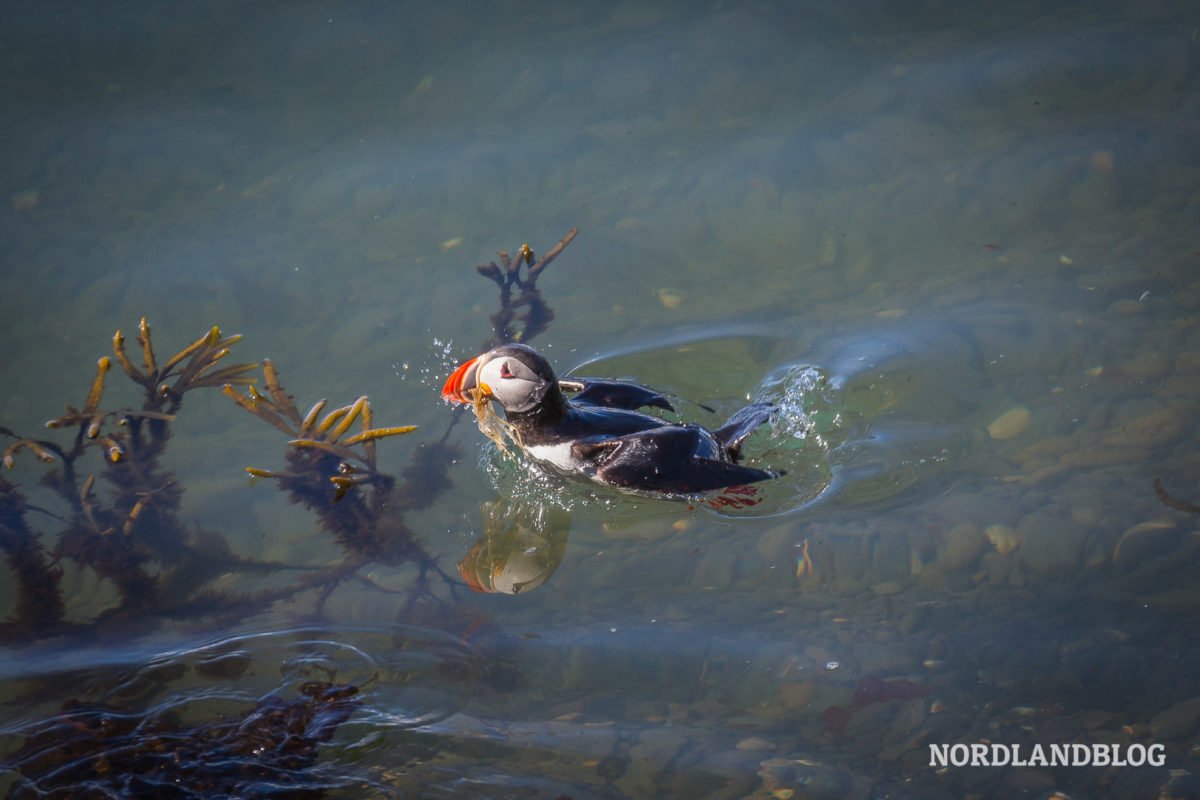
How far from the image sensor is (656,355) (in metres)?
5.77

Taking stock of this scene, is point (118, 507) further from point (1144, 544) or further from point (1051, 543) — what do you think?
point (1144, 544)

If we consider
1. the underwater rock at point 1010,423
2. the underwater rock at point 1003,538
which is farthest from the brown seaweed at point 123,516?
the underwater rock at point 1010,423

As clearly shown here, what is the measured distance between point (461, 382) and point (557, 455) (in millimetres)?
635

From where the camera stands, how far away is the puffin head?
15.6ft

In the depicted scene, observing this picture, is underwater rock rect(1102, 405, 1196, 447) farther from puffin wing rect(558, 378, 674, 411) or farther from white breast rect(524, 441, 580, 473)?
white breast rect(524, 441, 580, 473)

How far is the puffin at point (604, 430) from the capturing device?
465cm

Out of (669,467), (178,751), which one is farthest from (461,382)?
(178,751)

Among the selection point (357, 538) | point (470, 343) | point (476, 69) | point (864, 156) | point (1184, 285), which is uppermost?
point (476, 69)

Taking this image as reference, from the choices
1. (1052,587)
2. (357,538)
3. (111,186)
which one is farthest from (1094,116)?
(111,186)

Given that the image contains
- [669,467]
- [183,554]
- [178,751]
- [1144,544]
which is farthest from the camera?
[183,554]

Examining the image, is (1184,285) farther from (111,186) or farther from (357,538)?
(111,186)

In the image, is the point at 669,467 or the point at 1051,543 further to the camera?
the point at 669,467

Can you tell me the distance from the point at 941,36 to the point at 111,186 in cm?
621

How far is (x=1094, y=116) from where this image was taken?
6.63 m
